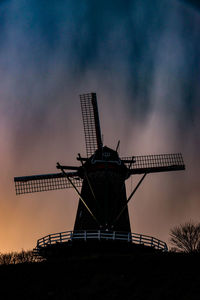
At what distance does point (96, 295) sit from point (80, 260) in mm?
Answer: 3902

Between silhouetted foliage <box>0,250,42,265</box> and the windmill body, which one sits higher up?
the windmill body

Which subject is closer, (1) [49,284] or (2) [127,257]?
(1) [49,284]

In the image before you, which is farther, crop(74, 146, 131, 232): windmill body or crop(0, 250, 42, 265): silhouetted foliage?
crop(0, 250, 42, 265): silhouetted foliage

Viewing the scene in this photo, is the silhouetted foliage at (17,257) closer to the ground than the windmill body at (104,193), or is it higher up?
closer to the ground

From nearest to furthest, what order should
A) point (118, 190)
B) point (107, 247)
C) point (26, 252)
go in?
1. point (107, 247)
2. point (118, 190)
3. point (26, 252)

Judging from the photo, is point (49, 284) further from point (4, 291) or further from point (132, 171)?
point (132, 171)

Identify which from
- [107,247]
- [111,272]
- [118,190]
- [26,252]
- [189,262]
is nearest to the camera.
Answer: [111,272]

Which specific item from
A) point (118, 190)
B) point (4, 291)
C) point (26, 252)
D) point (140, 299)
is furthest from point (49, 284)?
point (26, 252)

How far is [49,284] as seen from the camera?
1283 cm

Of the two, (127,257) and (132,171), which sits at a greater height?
(132,171)

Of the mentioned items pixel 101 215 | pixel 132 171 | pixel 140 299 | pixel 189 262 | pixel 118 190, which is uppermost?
pixel 132 171

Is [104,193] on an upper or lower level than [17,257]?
upper

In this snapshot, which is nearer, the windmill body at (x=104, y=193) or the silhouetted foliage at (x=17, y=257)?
the windmill body at (x=104, y=193)

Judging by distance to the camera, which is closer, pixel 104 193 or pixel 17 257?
pixel 104 193
